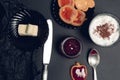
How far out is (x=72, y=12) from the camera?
1614 millimetres

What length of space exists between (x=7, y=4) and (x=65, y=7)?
1.01 feet

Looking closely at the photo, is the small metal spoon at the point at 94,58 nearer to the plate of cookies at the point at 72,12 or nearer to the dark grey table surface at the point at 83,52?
the dark grey table surface at the point at 83,52

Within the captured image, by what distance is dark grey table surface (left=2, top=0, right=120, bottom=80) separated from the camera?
1.59 meters

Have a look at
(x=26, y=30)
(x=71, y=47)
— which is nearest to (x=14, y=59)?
(x=26, y=30)

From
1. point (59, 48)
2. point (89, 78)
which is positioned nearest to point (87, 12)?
point (59, 48)

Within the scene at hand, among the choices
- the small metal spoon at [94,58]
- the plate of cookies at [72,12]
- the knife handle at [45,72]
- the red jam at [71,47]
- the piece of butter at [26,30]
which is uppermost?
the plate of cookies at [72,12]

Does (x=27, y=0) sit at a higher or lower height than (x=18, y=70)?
higher

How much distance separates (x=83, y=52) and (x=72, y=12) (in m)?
0.23

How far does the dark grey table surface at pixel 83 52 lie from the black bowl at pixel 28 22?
2.9 inches

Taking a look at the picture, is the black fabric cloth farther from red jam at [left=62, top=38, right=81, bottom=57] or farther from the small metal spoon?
the small metal spoon

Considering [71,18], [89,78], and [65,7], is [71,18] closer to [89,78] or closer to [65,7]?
[65,7]

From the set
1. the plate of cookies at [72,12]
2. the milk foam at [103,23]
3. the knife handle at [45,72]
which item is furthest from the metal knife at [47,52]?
the milk foam at [103,23]

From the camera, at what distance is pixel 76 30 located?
1637 millimetres

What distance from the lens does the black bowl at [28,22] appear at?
1.48 metres
